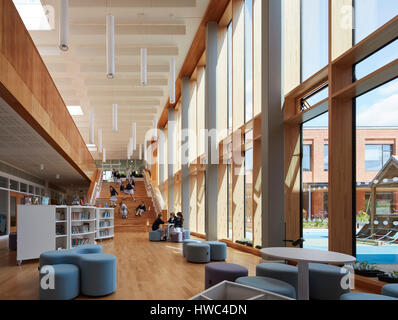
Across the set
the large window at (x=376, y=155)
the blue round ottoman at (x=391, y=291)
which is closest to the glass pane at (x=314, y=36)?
the large window at (x=376, y=155)

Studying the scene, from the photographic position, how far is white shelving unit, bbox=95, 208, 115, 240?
13130mm

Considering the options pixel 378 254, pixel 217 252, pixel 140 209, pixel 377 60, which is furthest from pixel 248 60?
pixel 140 209

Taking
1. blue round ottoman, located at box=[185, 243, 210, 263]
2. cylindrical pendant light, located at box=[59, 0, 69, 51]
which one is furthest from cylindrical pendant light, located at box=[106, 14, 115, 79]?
blue round ottoman, located at box=[185, 243, 210, 263]

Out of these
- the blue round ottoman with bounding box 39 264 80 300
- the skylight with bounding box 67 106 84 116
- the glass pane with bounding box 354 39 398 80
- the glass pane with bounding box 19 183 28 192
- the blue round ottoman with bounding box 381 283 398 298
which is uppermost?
the skylight with bounding box 67 106 84 116

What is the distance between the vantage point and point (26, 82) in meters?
7.64

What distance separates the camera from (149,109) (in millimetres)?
22109

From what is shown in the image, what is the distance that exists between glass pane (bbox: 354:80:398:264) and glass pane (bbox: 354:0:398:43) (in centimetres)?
95

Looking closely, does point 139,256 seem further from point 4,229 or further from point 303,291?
point 4,229

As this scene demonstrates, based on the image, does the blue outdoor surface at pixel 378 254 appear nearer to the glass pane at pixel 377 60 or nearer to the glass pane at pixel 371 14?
the glass pane at pixel 377 60

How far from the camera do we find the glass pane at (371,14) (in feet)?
16.7

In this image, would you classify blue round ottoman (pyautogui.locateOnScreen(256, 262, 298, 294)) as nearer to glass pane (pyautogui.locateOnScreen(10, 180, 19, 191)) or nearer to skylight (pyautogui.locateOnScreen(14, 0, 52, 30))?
skylight (pyautogui.locateOnScreen(14, 0, 52, 30))

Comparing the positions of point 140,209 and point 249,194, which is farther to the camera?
point 140,209

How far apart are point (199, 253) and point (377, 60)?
213 inches

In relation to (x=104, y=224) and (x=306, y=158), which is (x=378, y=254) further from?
(x=104, y=224)
